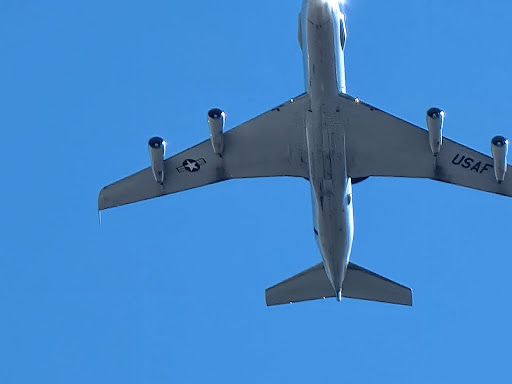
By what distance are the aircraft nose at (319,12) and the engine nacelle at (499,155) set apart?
976 centimetres

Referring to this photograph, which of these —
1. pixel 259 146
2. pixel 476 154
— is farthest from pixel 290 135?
pixel 476 154

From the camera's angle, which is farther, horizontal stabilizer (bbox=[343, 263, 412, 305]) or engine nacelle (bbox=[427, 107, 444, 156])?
horizontal stabilizer (bbox=[343, 263, 412, 305])

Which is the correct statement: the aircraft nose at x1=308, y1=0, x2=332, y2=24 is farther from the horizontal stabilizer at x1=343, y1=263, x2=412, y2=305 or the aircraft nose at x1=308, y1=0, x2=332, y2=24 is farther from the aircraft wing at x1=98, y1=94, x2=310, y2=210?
the horizontal stabilizer at x1=343, y1=263, x2=412, y2=305

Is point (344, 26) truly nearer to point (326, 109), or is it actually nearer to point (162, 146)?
point (326, 109)

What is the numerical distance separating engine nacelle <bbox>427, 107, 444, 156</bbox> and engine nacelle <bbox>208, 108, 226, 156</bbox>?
31.9 feet

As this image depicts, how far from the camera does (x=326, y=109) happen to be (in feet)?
157

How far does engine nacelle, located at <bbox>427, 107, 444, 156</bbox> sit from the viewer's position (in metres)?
47.9

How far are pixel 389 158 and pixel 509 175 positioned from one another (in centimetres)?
588

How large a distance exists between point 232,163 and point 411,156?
8.93m

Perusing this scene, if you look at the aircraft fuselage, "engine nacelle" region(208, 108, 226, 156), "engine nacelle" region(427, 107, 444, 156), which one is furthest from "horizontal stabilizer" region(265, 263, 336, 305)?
"engine nacelle" region(427, 107, 444, 156)

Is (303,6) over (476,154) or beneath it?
over

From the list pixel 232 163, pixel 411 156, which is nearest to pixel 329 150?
pixel 411 156

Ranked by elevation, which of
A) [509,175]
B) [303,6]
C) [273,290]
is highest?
[303,6]

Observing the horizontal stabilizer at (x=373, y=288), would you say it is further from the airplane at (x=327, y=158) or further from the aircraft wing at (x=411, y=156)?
the aircraft wing at (x=411, y=156)
